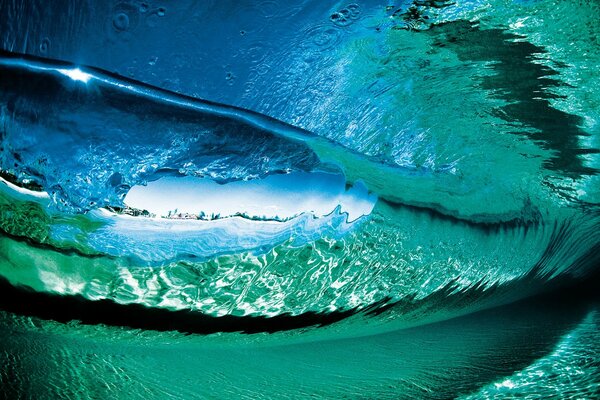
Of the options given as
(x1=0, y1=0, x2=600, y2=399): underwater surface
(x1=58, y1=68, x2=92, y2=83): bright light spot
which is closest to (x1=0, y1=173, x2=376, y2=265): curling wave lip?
(x1=0, y1=0, x2=600, y2=399): underwater surface

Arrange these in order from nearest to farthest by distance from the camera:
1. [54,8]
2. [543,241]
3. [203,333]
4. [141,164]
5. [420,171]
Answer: [54,8], [141,164], [203,333], [420,171], [543,241]

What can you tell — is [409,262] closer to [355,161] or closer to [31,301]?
[355,161]

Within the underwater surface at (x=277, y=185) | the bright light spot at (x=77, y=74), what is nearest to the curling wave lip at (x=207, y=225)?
the underwater surface at (x=277, y=185)

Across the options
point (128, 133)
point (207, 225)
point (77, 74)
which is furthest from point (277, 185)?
point (77, 74)

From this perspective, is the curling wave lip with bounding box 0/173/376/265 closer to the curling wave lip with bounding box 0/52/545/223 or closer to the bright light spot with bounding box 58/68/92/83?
the curling wave lip with bounding box 0/52/545/223

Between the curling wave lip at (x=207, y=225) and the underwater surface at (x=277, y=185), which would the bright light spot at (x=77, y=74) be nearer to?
the underwater surface at (x=277, y=185)

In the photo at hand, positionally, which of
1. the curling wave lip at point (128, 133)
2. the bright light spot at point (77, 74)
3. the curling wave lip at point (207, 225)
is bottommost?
the curling wave lip at point (207, 225)

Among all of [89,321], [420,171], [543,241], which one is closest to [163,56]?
[89,321]
